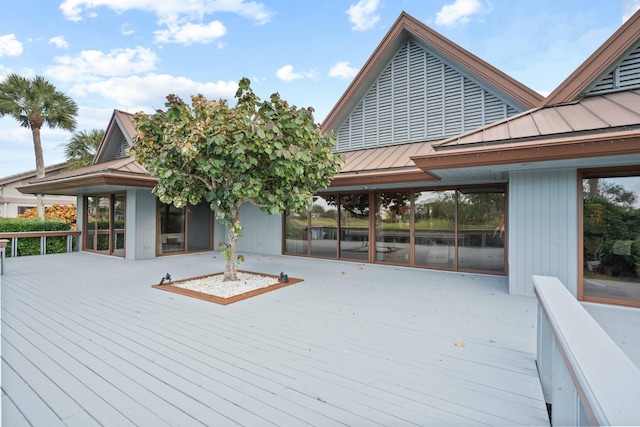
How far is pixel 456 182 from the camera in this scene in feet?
25.4

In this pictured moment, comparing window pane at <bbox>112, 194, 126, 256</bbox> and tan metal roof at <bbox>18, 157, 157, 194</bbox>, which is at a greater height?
tan metal roof at <bbox>18, 157, 157, 194</bbox>

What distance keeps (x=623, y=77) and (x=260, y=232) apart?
421 inches

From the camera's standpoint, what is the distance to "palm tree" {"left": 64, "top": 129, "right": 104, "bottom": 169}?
1841 cm

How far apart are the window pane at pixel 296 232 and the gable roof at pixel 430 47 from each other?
328 cm

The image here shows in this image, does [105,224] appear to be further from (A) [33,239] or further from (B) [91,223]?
(A) [33,239]

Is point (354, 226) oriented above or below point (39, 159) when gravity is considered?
below

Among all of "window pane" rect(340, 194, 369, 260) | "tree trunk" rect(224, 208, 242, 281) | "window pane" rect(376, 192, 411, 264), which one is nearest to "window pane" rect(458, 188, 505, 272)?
"window pane" rect(376, 192, 411, 264)

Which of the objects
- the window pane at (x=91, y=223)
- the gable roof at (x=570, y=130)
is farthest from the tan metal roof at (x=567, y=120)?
the window pane at (x=91, y=223)

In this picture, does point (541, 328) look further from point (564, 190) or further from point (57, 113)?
point (57, 113)

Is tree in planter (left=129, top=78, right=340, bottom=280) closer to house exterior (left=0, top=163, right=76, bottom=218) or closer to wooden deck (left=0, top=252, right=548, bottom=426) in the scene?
wooden deck (left=0, top=252, right=548, bottom=426)

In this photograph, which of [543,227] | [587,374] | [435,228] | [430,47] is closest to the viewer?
[587,374]

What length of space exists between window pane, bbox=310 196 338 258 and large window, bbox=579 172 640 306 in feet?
20.2

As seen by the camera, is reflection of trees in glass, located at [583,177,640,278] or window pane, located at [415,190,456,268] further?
window pane, located at [415,190,456,268]

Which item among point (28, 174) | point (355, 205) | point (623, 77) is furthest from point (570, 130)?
point (28, 174)
